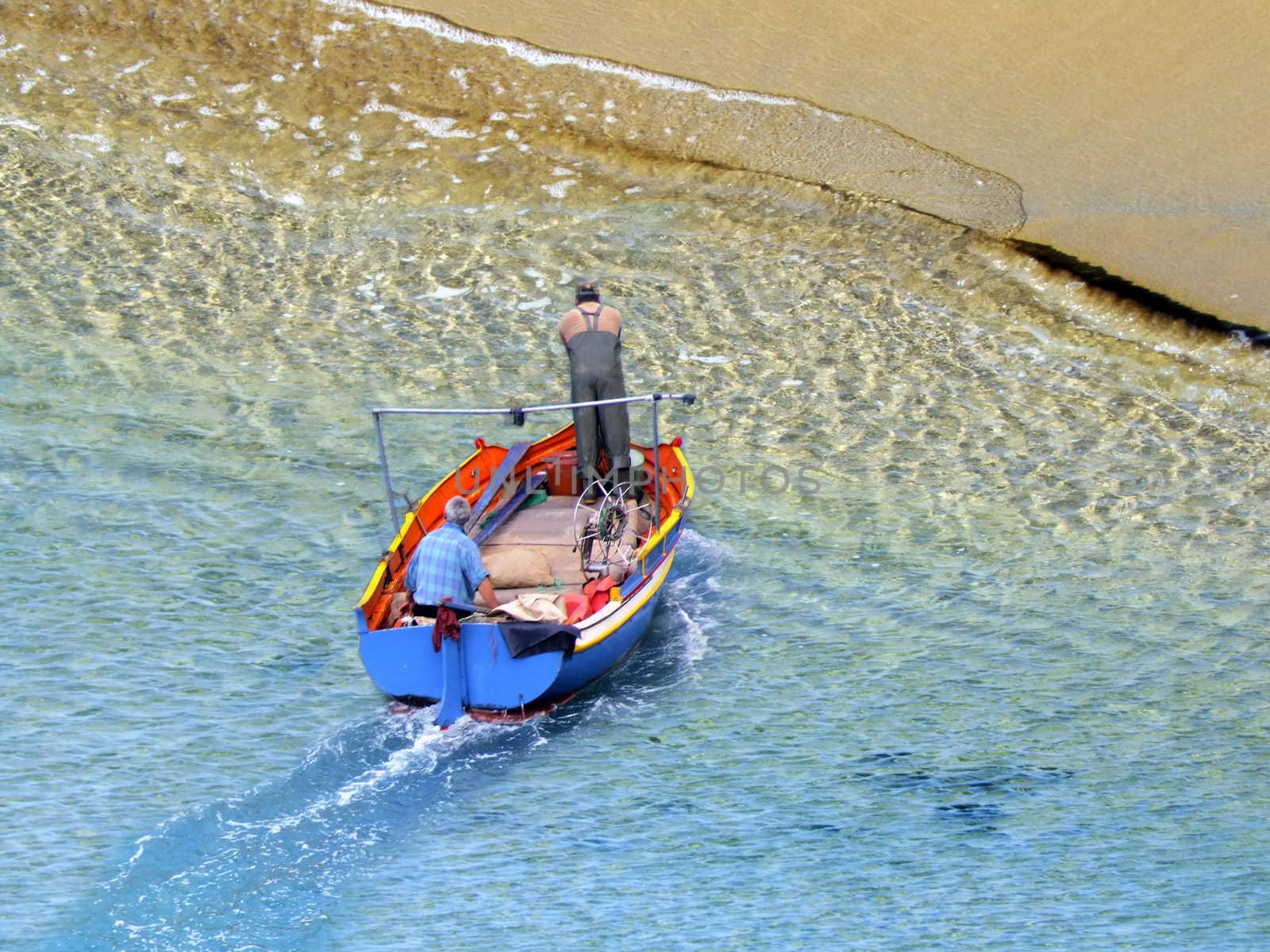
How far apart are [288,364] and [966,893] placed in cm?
910

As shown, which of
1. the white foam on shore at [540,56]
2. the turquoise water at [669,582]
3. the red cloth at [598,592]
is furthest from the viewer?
the white foam on shore at [540,56]

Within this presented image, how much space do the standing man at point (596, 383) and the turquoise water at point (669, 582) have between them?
115 centimetres

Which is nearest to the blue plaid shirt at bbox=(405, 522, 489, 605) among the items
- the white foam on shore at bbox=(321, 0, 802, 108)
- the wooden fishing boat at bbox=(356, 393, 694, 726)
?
the wooden fishing boat at bbox=(356, 393, 694, 726)

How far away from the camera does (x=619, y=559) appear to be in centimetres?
1129

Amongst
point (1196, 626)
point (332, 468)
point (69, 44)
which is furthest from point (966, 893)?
point (69, 44)

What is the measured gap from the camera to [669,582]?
12375 mm

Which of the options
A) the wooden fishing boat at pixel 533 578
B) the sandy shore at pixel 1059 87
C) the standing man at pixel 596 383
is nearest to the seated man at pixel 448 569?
the wooden fishing boat at pixel 533 578

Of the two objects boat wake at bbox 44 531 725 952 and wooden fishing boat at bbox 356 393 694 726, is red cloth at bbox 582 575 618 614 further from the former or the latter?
boat wake at bbox 44 531 725 952

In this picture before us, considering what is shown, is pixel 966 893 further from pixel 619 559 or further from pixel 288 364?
pixel 288 364

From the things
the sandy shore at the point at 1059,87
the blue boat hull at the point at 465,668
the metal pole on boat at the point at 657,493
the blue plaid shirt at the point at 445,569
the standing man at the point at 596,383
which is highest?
the sandy shore at the point at 1059,87

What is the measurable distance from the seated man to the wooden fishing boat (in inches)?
5.7

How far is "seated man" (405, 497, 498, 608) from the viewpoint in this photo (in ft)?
33.7

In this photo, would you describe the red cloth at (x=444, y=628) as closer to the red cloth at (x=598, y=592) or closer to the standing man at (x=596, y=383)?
the red cloth at (x=598, y=592)

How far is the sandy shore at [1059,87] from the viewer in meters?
16.9
